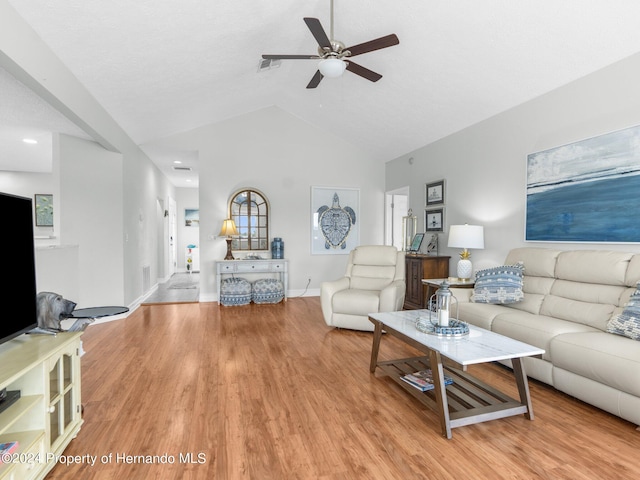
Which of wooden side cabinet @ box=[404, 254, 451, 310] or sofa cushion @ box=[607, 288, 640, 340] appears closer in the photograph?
sofa cushion @ box=[607, 288, 640, 340]

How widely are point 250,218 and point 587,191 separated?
183 inches

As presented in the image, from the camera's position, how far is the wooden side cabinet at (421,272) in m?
4.59

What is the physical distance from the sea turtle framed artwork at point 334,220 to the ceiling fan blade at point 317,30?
3728mm

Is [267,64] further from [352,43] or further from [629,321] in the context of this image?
[629,321]

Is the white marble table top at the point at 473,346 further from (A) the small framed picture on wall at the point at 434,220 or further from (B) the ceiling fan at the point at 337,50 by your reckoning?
(A) the small framed picture on wall at the point at 434,220

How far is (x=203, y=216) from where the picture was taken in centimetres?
576

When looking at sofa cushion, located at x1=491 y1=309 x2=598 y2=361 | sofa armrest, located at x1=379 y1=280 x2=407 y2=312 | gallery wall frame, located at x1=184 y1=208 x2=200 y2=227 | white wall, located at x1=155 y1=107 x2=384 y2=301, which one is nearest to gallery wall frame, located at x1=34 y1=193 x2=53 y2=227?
white wall, located at x1=155 y1=107 x2=384 y2=301

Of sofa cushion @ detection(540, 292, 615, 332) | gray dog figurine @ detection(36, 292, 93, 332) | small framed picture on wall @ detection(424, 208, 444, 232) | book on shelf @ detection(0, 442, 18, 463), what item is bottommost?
book on shelf @ detection(0, 442, 18, 463)

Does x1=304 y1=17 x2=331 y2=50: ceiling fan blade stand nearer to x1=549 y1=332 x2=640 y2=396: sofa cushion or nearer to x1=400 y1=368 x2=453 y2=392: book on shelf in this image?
x1=400 y1=368 x2=453 y2=392: book on shelf

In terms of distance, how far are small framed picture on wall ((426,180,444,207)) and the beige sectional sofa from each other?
1696mm

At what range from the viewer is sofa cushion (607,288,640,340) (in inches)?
84.9

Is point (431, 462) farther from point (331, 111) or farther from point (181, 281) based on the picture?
point (181, 281)

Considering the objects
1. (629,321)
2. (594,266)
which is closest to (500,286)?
(594,266)

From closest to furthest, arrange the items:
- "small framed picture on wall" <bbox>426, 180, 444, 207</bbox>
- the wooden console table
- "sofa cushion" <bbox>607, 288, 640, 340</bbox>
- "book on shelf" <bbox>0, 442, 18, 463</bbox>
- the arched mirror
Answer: "book on shelf" <bbox>0, 442, 18, 463</bbox>, "sofa cushion" <bbox>607, 288, 640, 340</bbox>, "small framed picture on wall" <bbox>426, 180, 444, 207</bbox>, the wooden console table, the arched mirror
